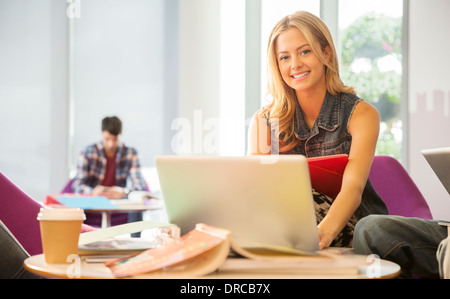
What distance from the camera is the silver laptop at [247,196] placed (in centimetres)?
90

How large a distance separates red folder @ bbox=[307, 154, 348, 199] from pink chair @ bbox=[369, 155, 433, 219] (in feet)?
2.20

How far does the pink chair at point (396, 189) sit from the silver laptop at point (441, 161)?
0.79 metres

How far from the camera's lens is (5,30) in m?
5.48

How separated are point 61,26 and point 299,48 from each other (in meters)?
4.46

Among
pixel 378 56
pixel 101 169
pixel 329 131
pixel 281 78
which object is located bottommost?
pixel 101 169

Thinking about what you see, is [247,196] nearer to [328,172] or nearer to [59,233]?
[59,233]

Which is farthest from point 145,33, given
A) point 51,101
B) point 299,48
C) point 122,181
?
point 299,48

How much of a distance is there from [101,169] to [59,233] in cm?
335

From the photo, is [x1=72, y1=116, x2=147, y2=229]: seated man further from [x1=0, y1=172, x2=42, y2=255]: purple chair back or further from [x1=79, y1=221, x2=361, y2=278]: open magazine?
[x1=79, y1=221, x2=361, y2=278]: open magazine

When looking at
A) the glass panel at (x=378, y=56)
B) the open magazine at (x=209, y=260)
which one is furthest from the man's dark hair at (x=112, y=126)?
the open magazine at (x=209, y=260)

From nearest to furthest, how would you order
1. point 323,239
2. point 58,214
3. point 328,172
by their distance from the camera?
1. point 58,214
2. point 323,239
3. point 328,172

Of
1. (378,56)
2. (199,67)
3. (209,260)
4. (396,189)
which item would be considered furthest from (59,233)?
(199,67)

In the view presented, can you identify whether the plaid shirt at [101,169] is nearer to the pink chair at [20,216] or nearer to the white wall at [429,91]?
the white wall at [429,91]

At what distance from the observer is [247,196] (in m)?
0.93
